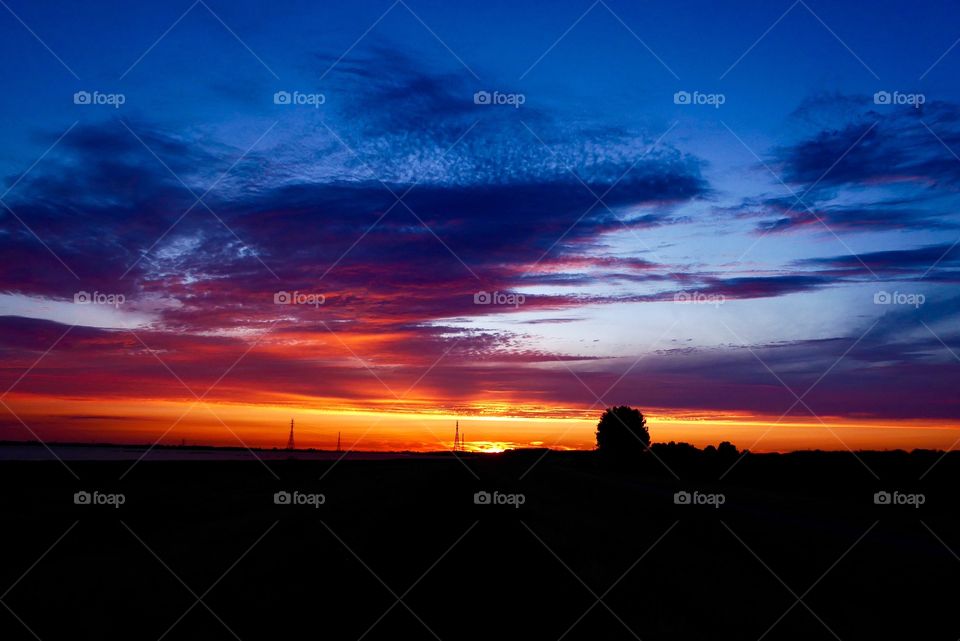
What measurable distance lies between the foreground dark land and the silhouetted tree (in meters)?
117

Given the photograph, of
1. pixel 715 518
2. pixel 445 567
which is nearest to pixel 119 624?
pixel 445 567

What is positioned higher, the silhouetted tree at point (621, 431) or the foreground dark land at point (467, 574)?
the silhouetted tree at point (621, 431)

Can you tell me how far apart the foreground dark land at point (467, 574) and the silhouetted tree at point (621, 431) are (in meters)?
117

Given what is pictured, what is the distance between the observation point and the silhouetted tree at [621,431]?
143 metres

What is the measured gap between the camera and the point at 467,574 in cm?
1302

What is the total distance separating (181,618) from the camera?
9.84 m

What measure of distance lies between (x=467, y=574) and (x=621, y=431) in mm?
137727

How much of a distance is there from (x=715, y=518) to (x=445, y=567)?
15.0 meters

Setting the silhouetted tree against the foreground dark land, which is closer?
the foreground dark land

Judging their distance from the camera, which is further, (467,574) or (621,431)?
(621,431)

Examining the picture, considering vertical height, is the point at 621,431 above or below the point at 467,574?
above

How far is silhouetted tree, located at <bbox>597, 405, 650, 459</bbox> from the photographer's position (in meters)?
143

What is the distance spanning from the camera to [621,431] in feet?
484

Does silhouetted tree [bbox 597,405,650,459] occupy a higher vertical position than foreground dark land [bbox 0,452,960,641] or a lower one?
higher
